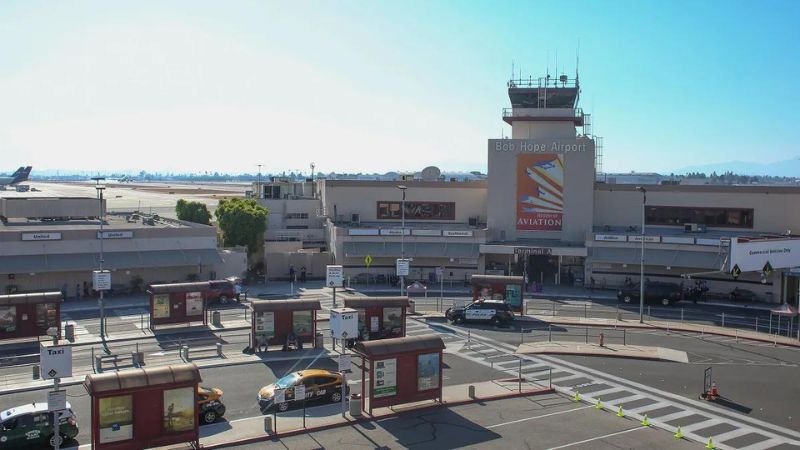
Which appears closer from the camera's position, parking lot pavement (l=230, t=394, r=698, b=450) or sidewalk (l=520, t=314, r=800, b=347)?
parking lot pavement (l=230, t=394, r=698, b=450)

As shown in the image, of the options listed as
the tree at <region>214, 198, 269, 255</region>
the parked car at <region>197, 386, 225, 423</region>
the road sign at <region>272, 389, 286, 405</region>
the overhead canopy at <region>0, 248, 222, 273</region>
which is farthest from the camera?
the tree at <region>214, 198, 269, 255</region>

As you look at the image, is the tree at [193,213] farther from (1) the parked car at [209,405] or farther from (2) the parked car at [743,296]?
(1) the parked car at [209,405]

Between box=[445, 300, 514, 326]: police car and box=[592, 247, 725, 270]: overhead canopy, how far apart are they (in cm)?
1847

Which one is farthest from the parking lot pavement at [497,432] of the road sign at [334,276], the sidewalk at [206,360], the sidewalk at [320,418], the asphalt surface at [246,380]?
the road sign at [334,276]

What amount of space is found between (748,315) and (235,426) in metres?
41.2

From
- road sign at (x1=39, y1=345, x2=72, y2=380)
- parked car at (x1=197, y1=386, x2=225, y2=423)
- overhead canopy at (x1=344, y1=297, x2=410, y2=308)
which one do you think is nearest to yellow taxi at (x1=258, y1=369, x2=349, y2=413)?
parked car at (x1=197, y1=386, x2=225, y2=423)

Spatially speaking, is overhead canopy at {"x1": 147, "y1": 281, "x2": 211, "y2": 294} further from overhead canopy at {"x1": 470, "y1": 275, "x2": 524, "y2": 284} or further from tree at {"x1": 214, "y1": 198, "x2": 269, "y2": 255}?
tree at {"x1": 214, "y1": 198, "x2": 269, "y2": 255}

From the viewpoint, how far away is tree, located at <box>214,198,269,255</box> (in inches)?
2717

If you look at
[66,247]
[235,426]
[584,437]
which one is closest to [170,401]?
[235,426]

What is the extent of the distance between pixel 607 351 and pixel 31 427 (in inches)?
1112

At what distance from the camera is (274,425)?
25.7 m

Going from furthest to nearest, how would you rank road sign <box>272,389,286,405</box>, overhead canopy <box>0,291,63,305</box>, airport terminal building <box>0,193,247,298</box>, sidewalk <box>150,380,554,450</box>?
airport terminal building <box>0,193,247,298</box>
overhead canopy <box>0,291,63,305</box>
road sign <box>272,389,286,405</box>
sidewalk <box>150,380,554,450</box>

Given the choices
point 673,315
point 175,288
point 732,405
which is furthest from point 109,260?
point 732,405

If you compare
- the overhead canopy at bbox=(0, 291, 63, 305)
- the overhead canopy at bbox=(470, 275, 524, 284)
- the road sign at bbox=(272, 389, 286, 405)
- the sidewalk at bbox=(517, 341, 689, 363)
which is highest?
the overhead canopy at bbox=(470, 275, 524, 284)
